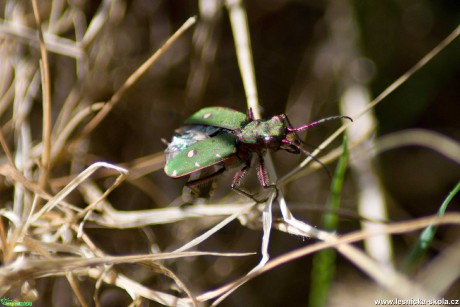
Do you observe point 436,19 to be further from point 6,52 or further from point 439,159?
point 6,52

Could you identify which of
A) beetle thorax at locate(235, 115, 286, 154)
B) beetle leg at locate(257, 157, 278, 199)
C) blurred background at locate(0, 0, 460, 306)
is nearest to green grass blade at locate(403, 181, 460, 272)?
beetle leg at locate(257, 157, 278, 199)

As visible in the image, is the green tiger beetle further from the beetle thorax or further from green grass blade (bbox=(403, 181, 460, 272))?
green grass blade (bbox=(403, 181, 460, 272))

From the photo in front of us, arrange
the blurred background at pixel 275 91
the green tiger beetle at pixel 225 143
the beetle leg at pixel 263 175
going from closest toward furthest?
the beetle leg at pixel 263 175
the green tiger beetle at pixel 225 143
the blurred background at pixel 275 91

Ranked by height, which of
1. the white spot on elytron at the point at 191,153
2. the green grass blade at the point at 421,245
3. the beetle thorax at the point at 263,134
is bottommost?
the green grass blade at the point at 421,245

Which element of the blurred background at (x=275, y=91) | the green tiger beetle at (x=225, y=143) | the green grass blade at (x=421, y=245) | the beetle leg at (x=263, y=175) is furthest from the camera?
the blurred background at (x=275, y=91)

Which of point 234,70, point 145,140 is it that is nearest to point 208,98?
point 234,70

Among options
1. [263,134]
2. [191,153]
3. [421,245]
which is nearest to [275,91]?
[263,134]

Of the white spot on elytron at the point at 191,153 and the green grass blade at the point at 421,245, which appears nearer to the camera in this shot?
the green grass blade at the point at 421,245

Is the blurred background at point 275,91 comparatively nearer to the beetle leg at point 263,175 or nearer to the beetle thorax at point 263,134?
the beetle thorax at point 263,134

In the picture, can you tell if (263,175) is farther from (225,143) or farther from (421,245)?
(421,245)

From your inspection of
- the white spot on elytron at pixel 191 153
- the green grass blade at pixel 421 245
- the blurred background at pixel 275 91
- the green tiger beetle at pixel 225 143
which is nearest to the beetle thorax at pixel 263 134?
the green tiger beetle at pixel 225 143
